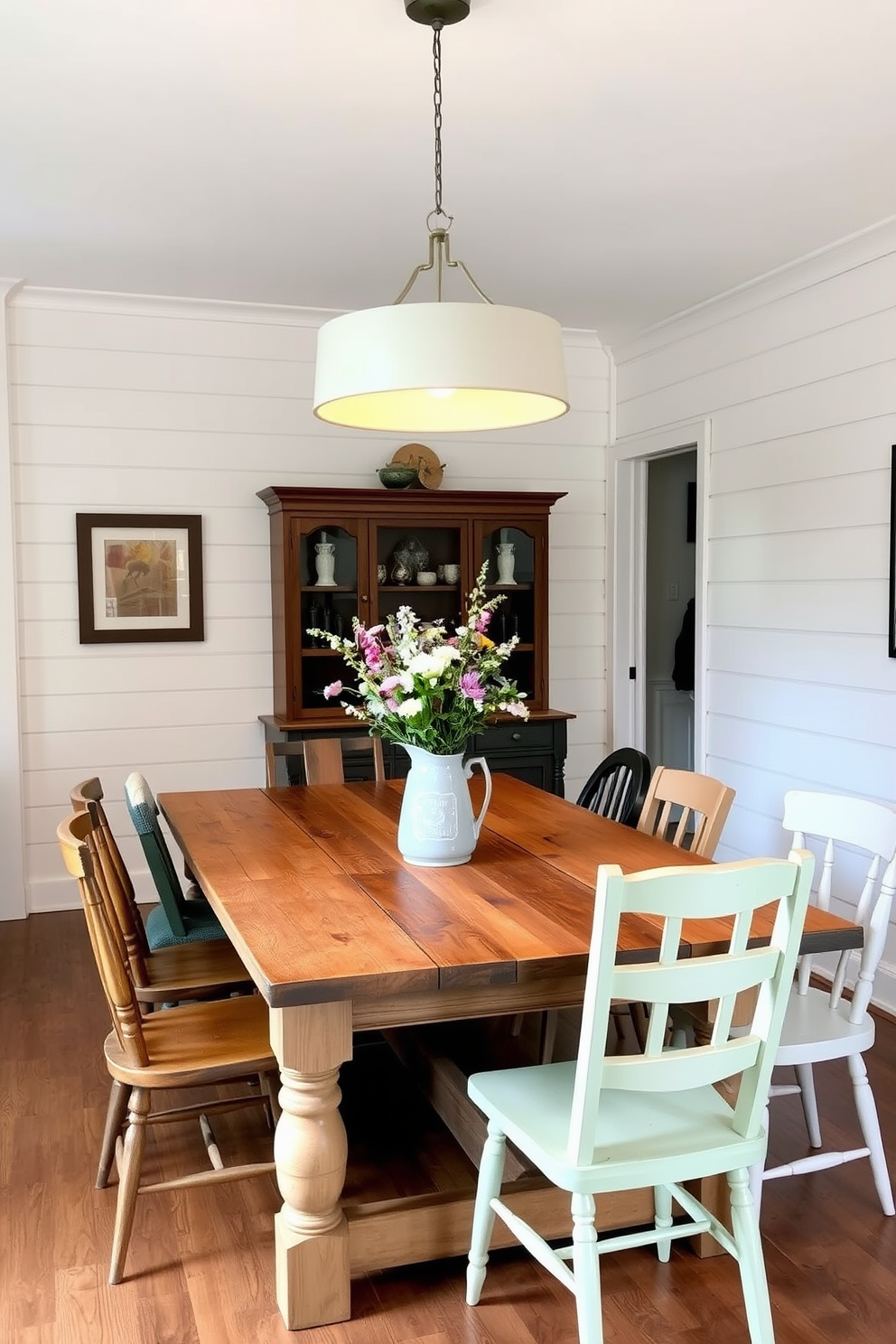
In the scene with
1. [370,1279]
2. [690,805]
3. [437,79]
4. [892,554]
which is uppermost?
[437,79]

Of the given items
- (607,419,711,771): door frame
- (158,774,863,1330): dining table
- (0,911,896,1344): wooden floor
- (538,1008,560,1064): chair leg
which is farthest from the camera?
(607,419,711,771): door frame

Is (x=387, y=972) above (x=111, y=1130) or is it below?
above

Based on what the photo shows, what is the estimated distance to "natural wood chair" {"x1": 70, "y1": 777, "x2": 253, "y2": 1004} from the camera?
2.69 metres

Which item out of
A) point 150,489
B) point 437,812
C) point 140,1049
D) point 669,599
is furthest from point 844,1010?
point 669,599

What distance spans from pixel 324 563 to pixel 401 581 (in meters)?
0.37

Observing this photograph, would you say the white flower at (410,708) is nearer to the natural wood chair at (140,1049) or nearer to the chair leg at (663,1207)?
the natural wood chair at (140,1049)

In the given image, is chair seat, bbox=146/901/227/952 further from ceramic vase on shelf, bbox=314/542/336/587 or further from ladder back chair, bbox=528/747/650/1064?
ceramic vase on shelf, bbox=314/542/336/587

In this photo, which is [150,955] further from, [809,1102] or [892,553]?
[892,553]

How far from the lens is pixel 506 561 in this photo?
537 cm

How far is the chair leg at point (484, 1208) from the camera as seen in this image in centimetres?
217

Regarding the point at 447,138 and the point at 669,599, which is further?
the point at 669,599

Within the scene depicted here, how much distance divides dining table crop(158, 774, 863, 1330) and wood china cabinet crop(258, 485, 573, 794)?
2.20 metres

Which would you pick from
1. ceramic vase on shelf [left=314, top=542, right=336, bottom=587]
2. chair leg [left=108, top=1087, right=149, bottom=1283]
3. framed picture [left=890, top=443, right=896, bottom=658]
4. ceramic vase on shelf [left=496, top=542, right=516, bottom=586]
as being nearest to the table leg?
chair leg [left=108, top=1087, right=149, bottom=1283]

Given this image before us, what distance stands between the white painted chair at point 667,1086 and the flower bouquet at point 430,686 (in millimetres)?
867
